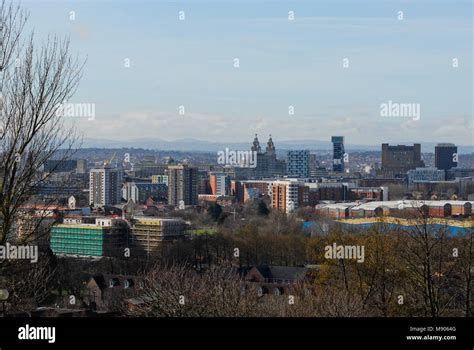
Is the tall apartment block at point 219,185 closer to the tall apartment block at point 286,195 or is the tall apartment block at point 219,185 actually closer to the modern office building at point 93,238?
the tall apartment block at point 286,195

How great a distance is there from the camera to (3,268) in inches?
200

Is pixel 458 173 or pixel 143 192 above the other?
pixel 458 173

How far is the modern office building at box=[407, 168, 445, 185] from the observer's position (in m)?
43.7

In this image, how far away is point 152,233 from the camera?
26.4 meters

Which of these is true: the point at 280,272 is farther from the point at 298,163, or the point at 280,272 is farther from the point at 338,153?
the point at 298,163

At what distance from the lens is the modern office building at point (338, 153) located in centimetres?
4179

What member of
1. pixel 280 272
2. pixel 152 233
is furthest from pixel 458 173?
pixel 280 272

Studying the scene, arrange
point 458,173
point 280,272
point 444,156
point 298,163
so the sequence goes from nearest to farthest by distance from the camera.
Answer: point 280,272, point 458,173, point 444,156, point 298,163

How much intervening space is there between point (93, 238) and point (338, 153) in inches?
931

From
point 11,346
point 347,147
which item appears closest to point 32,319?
point 11,346

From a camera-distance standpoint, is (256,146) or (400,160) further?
(400,160)

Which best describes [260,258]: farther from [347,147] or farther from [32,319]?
[347,147]

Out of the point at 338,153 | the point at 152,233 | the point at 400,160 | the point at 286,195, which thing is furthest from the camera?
the point at 400,160

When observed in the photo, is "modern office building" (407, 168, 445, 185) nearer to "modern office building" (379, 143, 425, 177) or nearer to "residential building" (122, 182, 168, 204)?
"modern office building" (379, 143, 425, 177)
